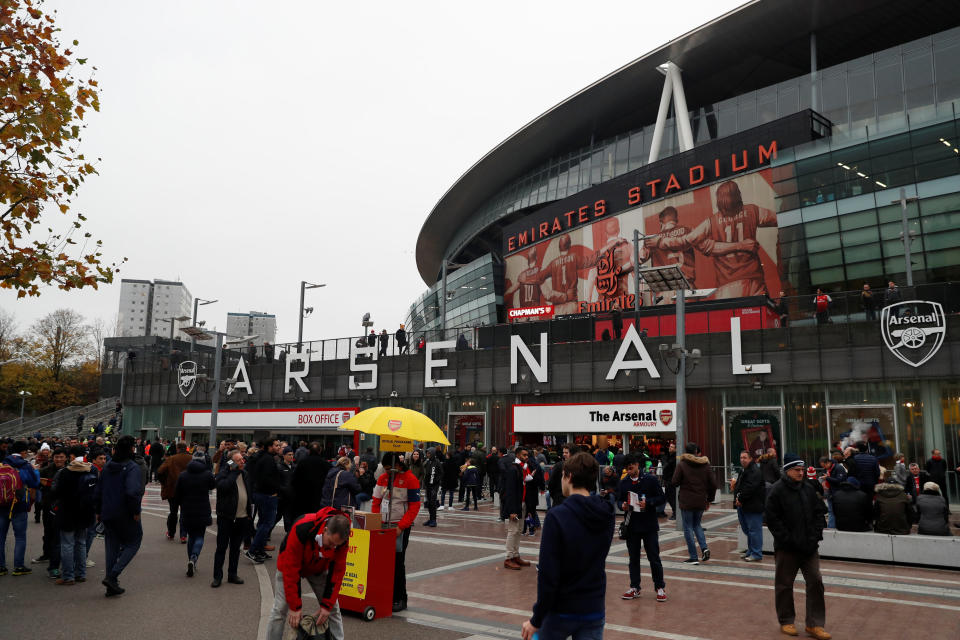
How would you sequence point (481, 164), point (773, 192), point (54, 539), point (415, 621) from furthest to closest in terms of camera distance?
point (481, 164), point (773, 192), point (54, 539), point (415, 621)

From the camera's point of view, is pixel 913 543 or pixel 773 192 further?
pixel 773 192

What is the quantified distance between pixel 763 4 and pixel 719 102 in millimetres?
7247

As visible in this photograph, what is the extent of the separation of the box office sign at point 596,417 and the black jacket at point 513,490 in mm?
14316

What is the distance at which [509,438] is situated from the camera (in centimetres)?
3056

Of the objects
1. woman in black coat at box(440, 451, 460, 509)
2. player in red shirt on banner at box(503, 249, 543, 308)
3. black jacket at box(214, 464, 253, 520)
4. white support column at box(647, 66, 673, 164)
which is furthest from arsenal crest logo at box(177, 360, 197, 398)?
black jacket at box(214, 464, 253, 520)

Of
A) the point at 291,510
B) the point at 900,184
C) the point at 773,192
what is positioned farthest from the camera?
the point at 773,192

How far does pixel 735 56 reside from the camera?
43.6 meters

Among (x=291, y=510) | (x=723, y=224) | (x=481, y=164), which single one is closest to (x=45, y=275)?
(x=291, y=510)

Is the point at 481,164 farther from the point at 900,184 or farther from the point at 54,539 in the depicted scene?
the point at 54,539

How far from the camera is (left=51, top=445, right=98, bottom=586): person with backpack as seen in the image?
9.19 metres

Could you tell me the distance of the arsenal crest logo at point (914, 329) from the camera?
2155cm

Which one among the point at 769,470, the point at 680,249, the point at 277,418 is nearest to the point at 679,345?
the point at 769,470

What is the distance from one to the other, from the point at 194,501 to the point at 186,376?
3711 centimetres

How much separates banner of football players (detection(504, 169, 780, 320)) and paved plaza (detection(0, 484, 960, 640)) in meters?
19.5
